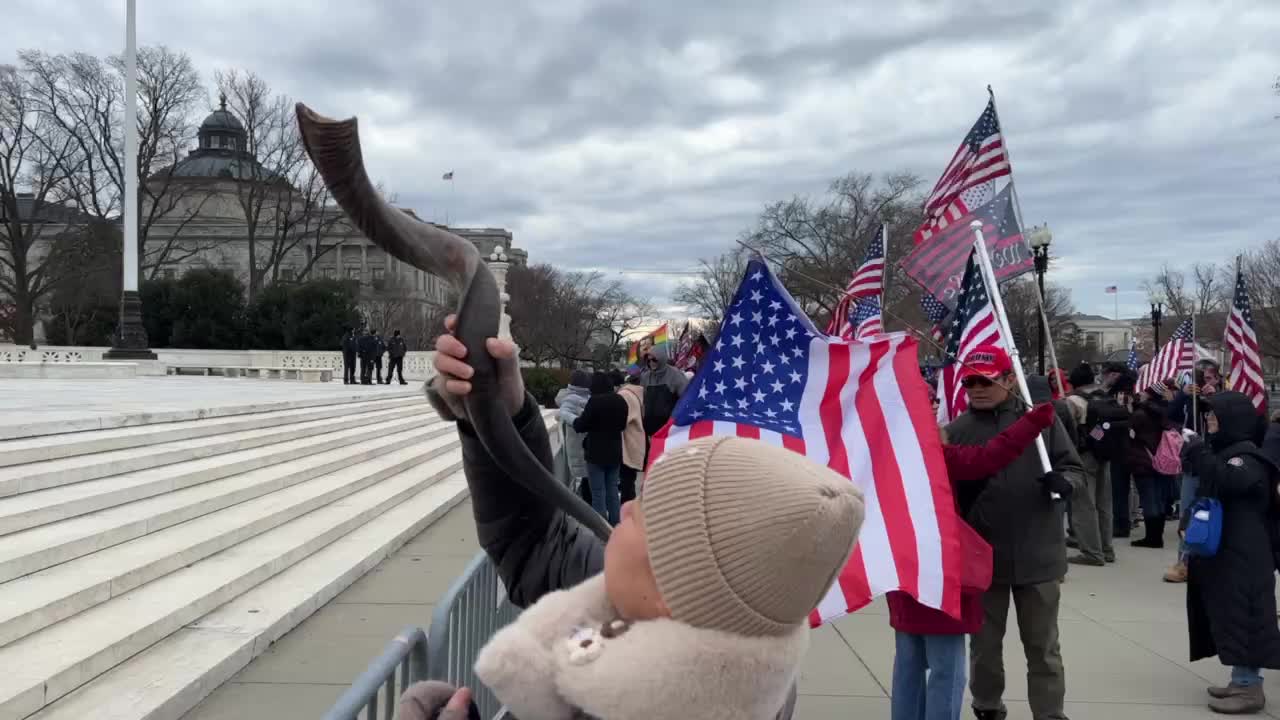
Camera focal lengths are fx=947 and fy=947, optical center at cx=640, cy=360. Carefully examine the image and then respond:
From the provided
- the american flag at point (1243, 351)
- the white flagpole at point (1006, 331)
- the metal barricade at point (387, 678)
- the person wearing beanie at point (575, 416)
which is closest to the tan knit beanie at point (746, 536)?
the metal barricade at point (387, 678)

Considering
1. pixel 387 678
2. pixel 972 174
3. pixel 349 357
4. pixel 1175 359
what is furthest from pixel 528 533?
pixel 349 357

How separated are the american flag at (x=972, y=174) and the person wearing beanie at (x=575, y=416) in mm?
3987

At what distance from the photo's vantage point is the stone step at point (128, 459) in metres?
6.59

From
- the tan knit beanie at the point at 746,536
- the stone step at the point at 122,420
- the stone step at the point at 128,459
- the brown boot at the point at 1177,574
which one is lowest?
the brown boot at the point at 1177,574

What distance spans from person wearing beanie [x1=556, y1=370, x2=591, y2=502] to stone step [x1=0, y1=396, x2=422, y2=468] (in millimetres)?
3713

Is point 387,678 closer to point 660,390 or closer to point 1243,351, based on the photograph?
point 660,390

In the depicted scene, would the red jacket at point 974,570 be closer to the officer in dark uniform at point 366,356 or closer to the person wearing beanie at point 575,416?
the person wearing beanie at point 575,416

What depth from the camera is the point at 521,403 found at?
1.83m

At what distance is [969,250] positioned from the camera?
265 inches

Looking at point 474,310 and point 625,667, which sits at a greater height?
point 474,310

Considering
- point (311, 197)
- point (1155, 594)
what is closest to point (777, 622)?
point (1155, 594)

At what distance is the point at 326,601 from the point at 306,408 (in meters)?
7.96

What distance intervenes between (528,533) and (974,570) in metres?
2.84

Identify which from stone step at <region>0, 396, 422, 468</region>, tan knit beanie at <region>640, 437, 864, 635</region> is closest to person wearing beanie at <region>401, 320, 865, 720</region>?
tan knit beanie at <region>640, 437, 864, 635</region>
